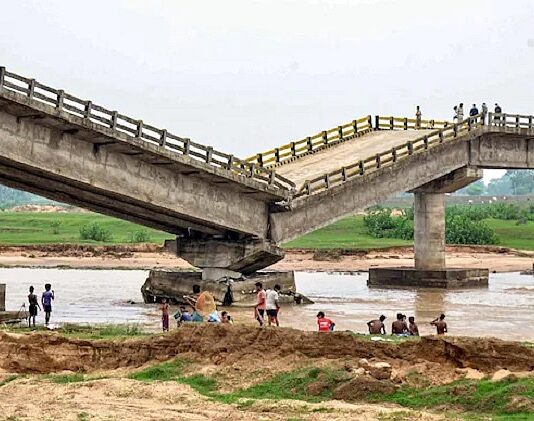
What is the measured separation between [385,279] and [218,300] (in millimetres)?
15633

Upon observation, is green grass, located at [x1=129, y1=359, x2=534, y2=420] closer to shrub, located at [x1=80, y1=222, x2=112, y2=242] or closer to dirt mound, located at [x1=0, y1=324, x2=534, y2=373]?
dirt mound, located at [x1=0, y1=324, x2=534, y2=373]

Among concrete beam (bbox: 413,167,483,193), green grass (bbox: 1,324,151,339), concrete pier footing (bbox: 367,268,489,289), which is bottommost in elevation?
green grass (bbox: 1,324,151,339)

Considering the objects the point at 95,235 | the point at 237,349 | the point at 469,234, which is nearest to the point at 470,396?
the point at 237,349

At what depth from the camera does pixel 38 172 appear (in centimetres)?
3550

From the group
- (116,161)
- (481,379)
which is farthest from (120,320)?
(481,379)

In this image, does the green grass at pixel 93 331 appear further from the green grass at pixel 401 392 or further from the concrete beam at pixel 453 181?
the concrete beam at pixel 453 181

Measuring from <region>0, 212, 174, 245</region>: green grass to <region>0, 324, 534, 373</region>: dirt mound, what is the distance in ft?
197

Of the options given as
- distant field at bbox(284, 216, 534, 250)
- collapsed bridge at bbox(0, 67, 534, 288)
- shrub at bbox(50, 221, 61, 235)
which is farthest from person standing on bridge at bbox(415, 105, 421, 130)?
shrub at bbox(50, 221, 61, 235)

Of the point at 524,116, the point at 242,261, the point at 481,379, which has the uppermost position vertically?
the point at 524,116

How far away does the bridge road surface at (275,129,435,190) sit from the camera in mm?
47875

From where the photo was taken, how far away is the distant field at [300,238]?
83.1 m

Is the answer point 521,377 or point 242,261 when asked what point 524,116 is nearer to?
point 242,261

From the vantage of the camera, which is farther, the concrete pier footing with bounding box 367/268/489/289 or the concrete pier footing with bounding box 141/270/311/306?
the concrete pier footing with bounding box 367/268/489/289

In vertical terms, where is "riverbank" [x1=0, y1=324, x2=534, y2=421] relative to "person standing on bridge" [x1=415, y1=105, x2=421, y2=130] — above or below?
below
